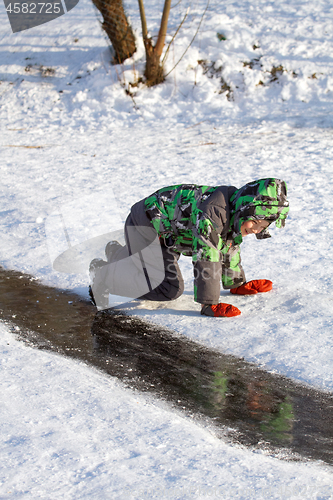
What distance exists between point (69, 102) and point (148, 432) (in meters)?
6.78

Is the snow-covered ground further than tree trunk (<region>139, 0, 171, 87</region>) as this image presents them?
No

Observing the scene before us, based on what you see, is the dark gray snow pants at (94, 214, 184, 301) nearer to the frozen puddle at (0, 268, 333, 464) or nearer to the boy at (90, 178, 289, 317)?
the boy at (90, 178, 289, 317)

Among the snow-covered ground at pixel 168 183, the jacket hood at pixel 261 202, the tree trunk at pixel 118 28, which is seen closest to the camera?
the snow-covered ground at pixel 168 183

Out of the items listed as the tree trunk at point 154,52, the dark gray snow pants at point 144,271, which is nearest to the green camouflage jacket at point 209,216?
the dark gray snow pants at point 144,271

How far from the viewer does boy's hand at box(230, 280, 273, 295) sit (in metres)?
3.19

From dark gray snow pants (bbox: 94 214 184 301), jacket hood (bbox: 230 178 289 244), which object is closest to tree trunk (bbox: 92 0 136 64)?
dark gray snow pants (bbox: 94 214 184 301)

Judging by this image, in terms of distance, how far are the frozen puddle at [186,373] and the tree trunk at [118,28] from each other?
6.11 meters

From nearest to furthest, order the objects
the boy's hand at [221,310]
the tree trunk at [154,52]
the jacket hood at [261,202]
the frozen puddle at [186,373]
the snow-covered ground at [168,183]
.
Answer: the snow-covered ground at [168,183] < the frozen puddle at [186,373] < the jacket hood at [261,202] < the boy's hand at [221,310] < the tree trunk at [154,52]

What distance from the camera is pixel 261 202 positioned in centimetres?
255

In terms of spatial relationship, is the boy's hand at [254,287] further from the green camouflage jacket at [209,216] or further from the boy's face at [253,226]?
the boy's face at [253,226]

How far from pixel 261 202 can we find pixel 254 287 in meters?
0.86

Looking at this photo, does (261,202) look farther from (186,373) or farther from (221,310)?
(186,373)

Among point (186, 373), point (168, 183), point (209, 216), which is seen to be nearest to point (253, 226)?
point (209, 216)

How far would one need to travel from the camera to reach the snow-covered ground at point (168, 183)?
67.0 inches
